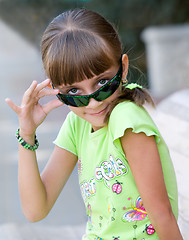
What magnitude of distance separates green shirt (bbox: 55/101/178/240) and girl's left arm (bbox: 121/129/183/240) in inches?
1.7

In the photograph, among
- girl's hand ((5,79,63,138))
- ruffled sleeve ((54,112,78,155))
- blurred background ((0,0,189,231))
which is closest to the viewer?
girl's hand ((5,79,63,138))

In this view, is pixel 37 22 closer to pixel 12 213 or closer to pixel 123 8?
pixel 123 8

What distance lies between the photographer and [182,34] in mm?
10000

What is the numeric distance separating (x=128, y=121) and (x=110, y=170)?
0.25 meters

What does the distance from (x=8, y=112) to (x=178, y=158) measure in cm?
469

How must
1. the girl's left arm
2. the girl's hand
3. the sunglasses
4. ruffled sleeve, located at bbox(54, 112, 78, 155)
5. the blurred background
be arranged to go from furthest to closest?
1. the blurred background
2. ruffled sleeve, located at bbox(54, 112, 78, 155)
3. the girl's hand
4. the sunglasses
5. the girl's left arm

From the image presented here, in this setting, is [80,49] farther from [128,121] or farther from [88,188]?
[88,188]

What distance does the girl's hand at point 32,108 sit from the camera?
6.20 ft

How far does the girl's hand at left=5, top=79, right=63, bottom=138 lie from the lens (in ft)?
6.20

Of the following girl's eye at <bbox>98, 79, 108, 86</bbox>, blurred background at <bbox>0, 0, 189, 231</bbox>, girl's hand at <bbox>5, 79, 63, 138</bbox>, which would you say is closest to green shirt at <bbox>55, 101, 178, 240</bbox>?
girl's eye at <bbox>98, 79, 108, 86</bbox>

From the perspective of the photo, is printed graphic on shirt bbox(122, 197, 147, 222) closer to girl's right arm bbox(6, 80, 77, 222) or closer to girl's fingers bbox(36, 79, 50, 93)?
girl's right arm bbox(6, 80, 77, 222)

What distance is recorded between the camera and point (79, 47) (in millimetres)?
1746

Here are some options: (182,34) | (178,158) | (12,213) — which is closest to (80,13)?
(178,158)

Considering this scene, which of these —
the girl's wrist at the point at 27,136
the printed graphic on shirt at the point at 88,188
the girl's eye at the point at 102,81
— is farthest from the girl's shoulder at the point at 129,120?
the girl's wrist at the point at 27,136
